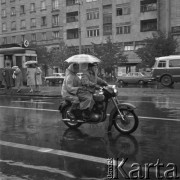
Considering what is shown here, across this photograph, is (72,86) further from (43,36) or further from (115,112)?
(43,36)

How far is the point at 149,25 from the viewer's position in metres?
54.9

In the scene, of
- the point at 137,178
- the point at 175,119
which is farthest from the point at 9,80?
the point at 137,178

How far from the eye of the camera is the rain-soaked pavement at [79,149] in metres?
4.91

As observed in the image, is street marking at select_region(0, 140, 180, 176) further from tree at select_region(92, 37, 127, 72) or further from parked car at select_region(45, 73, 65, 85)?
tree at select_region(92, 37, 127, 72)

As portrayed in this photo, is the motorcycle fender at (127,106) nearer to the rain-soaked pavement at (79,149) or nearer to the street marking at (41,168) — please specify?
the rain-soaked pavement at (79,149)

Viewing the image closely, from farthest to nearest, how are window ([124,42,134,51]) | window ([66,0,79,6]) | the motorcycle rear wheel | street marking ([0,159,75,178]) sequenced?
1. window ([66,0,79,6])
2. window ([124,42,134,51])
3. the motorcycle rear wheel
4. street marking ([0,159,75,178])

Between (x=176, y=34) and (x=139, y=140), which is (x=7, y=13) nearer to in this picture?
(x=176, y=34)

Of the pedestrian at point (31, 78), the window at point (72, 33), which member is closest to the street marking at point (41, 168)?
the pedestrian at point (31, 78)

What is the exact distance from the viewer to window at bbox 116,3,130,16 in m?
56.4

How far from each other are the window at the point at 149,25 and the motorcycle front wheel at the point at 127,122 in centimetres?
4813

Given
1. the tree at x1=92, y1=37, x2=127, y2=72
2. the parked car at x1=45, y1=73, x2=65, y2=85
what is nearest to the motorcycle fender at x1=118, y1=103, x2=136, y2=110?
the parked car at x1=45, y1=73, x2=65, y2=85

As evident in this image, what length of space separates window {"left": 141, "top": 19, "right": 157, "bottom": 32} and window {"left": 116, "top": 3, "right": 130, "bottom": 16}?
339cm

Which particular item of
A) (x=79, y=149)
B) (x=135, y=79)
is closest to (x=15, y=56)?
(x=135, y=79)

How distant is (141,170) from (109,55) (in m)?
44.3
